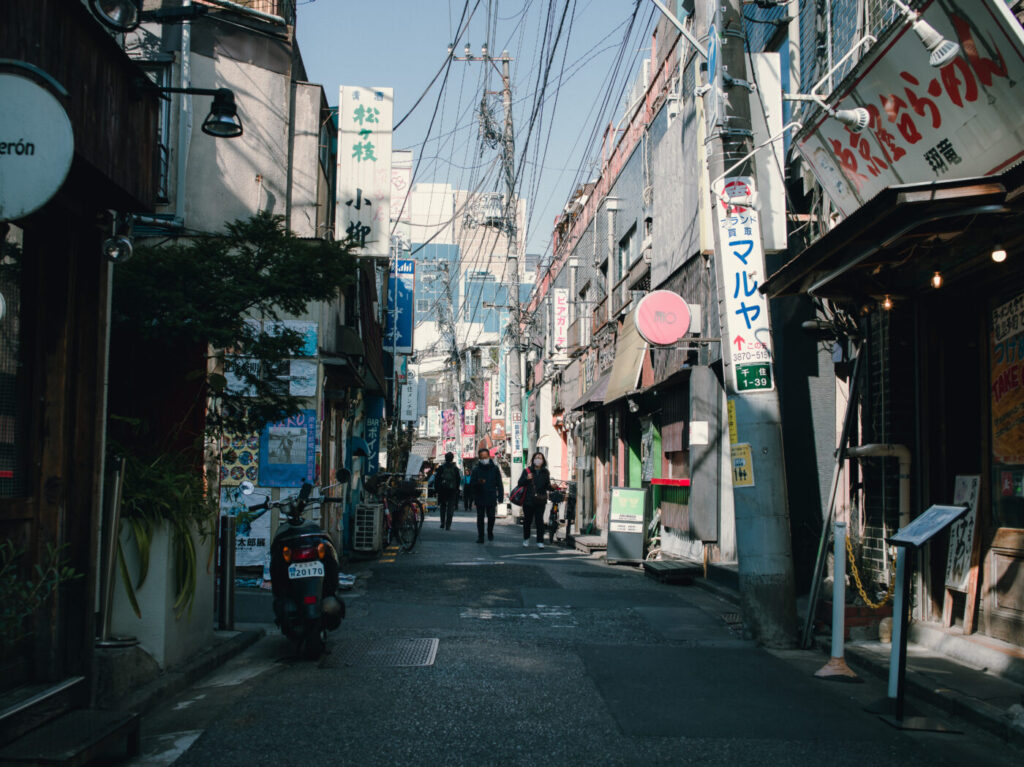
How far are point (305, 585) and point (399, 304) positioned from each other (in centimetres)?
1891

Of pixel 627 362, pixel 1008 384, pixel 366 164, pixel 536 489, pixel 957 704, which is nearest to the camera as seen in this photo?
pixel 957 704

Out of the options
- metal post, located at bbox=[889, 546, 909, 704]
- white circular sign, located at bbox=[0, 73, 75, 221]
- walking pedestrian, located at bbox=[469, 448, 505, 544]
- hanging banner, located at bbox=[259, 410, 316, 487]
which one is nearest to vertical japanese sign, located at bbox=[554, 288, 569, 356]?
walking pedestrian, located at bbox=[469, 448, 505, 544]

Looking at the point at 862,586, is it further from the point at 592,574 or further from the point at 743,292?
the point at 592,574

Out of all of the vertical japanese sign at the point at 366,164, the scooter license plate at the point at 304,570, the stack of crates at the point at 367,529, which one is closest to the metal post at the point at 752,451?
the scooter license plate at the point at 304,570

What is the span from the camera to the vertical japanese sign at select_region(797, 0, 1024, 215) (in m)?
5.96

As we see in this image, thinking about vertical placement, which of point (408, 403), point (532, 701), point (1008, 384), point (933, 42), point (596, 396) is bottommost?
point (532, 701)

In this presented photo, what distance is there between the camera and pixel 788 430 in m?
11.4

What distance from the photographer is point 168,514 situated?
6633 mm

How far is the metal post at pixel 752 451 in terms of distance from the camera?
8.43 m

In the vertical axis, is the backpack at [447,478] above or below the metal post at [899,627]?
above

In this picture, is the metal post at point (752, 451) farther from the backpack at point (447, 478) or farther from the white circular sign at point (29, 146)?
the backpack at point (447, 478)

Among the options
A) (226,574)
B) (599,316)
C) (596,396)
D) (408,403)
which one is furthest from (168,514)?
(408,403)

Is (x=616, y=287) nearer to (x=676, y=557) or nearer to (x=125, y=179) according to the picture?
(x=676, y=557)

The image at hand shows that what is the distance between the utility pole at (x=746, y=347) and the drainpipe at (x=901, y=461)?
820 mm
